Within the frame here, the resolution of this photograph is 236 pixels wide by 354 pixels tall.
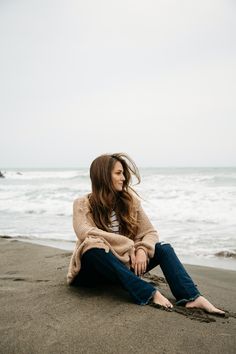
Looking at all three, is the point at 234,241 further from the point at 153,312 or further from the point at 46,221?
the point at 46,221

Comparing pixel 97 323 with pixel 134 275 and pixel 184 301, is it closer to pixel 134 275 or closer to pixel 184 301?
pixel 134 275

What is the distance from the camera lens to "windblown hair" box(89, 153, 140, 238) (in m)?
3.12

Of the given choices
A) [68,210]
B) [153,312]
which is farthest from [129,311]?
[68,210]

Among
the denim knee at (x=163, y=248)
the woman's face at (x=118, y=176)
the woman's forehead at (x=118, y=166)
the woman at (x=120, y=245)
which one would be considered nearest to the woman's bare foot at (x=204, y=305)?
the woman at (x=120, y=245)

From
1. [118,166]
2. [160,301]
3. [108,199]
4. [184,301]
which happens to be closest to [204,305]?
[184,301]

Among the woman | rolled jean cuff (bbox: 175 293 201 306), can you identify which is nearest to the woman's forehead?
the woman

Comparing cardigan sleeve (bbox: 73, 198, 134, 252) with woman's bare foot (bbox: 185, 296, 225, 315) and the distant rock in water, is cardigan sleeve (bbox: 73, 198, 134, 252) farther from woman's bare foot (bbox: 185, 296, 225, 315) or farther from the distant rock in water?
the distant rock in water

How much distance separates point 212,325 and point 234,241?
4.41 m

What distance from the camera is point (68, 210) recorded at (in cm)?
1237

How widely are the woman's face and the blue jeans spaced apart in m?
0.68

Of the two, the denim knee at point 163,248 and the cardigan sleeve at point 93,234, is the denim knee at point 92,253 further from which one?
the denim knee at point 163,248

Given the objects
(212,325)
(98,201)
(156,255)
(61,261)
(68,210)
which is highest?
(98,201)

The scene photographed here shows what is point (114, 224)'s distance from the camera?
3.19 metres

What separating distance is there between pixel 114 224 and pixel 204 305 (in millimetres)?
1067
